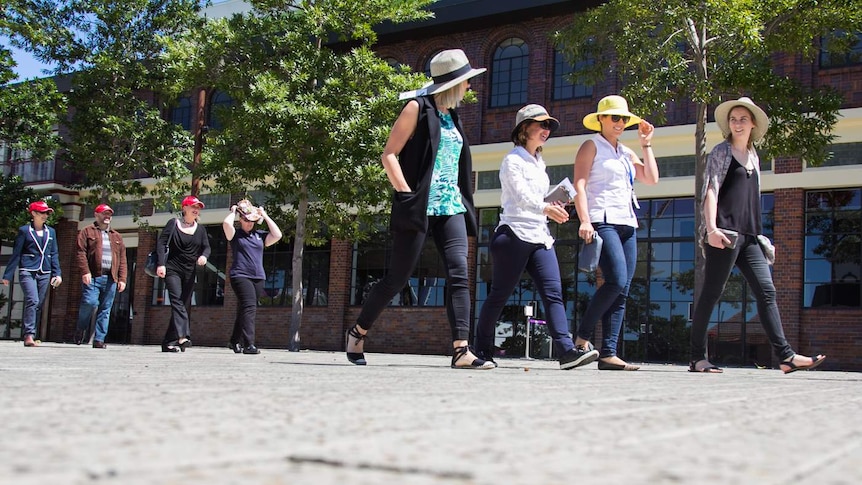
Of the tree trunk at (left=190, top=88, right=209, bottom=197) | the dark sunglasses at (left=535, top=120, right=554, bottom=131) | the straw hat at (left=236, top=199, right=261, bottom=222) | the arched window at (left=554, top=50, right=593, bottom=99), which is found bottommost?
the straw hat at (left=236, top=199, right=261, bottom=222)

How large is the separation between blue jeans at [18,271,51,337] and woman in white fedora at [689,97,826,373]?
834cm

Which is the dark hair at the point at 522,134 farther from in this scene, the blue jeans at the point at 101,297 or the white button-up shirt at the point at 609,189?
the blue jeans at the point at 101,297

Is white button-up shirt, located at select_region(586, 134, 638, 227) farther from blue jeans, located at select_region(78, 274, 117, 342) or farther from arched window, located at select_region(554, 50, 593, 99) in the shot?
arched window, located at select_region(554, 50, 593, 99)

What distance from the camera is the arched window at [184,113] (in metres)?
29.5

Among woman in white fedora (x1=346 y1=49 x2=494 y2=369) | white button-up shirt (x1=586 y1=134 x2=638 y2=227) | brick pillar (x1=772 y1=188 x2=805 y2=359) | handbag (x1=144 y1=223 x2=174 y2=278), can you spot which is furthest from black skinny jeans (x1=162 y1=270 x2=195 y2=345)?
brick pillar (x1=772 y1=188 x2=805 y2=359)

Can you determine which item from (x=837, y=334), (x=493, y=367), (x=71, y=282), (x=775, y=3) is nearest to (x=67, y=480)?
(x=493, y=367)

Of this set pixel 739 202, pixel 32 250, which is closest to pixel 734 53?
pixel 739 202

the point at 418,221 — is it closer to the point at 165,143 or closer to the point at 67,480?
the point at 67,480

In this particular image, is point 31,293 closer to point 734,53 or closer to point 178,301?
point 178,301

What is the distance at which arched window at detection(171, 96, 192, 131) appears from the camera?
2945 cm

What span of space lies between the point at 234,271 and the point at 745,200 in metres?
5.95

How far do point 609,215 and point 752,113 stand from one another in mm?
1459

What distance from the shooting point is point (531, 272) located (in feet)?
23.5

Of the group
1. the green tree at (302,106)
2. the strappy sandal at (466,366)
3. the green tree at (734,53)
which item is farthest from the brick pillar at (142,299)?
the strappy sandal at (466,366)
